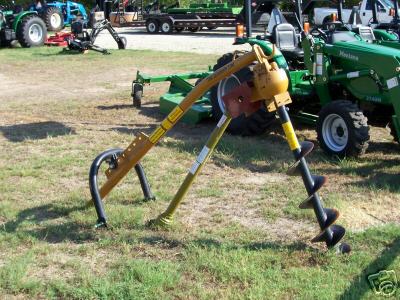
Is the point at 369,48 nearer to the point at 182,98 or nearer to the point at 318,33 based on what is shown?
the point at 318,33

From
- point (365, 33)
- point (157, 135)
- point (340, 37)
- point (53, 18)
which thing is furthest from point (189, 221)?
point (53, 18)

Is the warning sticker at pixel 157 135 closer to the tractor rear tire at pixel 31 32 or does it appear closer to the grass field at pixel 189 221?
the grass field at pixel 189 221

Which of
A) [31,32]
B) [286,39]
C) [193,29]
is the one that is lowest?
[193,29]

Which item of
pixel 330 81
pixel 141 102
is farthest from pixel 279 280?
pixel 141 102

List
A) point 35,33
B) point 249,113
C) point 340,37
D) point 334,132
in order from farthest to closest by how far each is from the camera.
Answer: point 35,33 → point 340,37 → point 334,132 → point 249,113

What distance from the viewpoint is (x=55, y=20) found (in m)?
24.8

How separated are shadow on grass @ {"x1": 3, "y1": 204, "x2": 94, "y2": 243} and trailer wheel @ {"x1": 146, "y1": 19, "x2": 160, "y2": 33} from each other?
24.4 m

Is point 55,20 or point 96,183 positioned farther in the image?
point 55,20

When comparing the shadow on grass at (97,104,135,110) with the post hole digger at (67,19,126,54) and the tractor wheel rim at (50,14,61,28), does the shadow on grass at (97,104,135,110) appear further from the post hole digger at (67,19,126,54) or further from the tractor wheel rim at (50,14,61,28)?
the tractor wheel rim at (50,14,61,28)

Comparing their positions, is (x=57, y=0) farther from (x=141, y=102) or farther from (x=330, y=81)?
(x=330, y=81)

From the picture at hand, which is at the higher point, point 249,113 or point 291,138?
point 249,113

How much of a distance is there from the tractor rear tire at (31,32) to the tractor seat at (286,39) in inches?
539

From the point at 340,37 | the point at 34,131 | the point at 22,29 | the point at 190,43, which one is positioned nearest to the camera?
the point at 340,37

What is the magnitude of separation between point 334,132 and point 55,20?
20.6 metres
